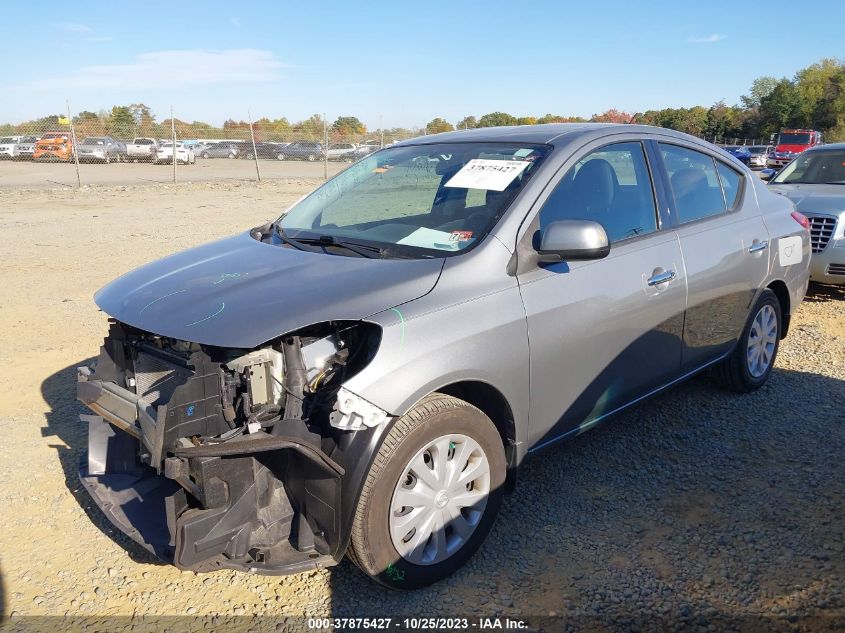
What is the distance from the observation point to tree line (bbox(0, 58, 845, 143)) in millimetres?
27109

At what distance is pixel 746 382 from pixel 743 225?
1.12m

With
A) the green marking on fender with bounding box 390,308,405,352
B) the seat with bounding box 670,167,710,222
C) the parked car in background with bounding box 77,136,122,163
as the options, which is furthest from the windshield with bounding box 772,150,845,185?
the parked car in background with bounding box 77,136,122,163

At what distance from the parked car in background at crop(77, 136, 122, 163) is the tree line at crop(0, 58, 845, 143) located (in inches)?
43.4

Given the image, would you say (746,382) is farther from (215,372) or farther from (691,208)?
(215,372)

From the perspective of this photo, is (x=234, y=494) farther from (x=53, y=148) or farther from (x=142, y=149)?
(x=53, y=148)

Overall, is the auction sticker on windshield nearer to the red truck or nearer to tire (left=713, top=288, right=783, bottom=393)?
tire (left=713, top=288, right=783, bottom=393)

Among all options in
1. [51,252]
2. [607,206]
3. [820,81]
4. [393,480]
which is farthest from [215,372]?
[820,81]

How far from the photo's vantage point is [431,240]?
325 cm

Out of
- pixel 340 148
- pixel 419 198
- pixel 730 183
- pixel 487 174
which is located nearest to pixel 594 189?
pixel 487 174

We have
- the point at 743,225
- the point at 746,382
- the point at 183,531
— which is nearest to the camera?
the point at 183,531

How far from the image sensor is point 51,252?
388 inches

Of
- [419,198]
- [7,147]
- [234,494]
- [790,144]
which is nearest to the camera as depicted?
[234,494]

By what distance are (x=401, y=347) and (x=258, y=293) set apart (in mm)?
670

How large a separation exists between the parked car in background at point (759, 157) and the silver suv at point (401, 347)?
117 feet
